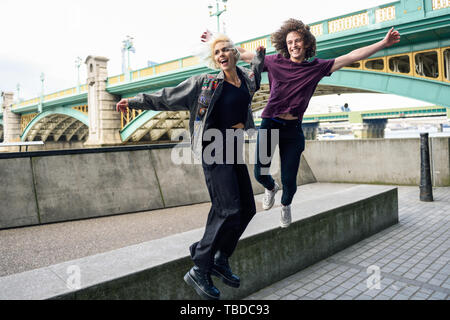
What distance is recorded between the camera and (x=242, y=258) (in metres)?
3.62

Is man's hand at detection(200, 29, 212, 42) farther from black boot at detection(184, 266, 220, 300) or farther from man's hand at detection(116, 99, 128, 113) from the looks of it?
black boot at detection(184, 266, 220, 300)

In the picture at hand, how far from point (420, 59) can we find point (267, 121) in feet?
42.3

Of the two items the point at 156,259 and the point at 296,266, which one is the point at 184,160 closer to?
the point at 296,266

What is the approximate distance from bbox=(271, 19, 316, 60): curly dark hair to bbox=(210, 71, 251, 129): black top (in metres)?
0.72

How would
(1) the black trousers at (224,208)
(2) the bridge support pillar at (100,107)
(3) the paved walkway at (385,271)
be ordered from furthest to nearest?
1. (2) the bridge support pillar at (100,107)
2. (3) the paved walkway at (385,271)
3. (1) the black trousers at (224,208)

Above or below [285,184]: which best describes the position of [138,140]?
above

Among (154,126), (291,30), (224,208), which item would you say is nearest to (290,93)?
(291,30)

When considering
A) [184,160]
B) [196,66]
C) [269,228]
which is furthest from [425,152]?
[196,66]

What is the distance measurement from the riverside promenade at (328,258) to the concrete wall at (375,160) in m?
4.49

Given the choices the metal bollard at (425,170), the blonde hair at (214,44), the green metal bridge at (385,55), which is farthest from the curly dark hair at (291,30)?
the metal bollard at (425,170)

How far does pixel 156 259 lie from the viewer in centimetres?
296

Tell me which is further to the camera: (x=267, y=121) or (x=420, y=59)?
(x=420, y=59)

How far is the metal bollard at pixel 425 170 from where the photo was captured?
8500mm

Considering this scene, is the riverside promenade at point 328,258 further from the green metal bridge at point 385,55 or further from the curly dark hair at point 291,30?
the curly dark hair at point 291,30
